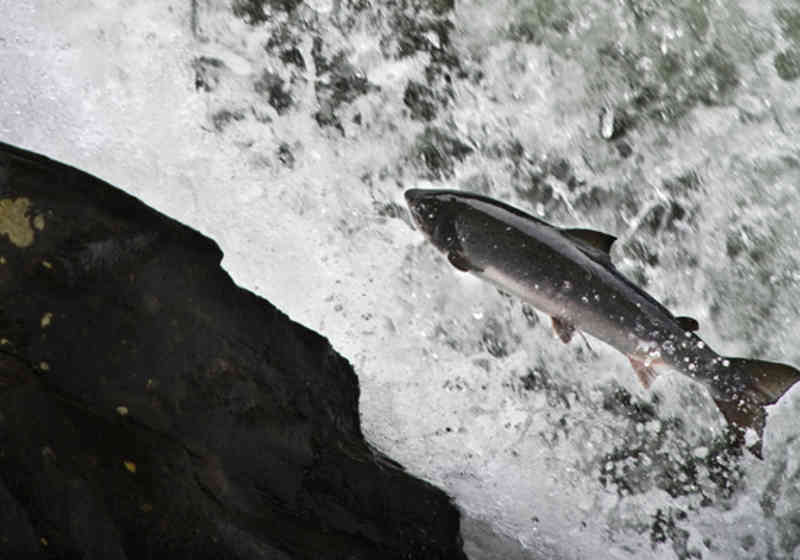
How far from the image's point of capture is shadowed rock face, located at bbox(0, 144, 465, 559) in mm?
2590

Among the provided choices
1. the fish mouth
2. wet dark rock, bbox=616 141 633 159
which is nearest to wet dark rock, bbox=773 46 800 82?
wet dark rock, bbox=616 141 633 159

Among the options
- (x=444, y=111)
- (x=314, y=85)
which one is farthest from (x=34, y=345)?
(x=444, y=111)

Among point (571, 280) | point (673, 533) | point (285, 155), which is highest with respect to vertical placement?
point (285, 155)

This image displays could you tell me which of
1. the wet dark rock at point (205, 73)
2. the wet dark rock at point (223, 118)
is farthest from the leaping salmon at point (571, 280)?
the wet dark rock at point (205, 73)

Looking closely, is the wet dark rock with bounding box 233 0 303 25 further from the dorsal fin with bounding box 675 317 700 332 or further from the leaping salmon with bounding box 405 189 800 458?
the dorsal fin with bounding box 675 317 700 332

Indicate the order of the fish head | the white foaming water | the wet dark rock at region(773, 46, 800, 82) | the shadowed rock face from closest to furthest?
the shadowed rock face → the fish head → the wet dark rock at region(773, 46, 800, 82) → the white foaming water

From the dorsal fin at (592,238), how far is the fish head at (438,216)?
0.40m

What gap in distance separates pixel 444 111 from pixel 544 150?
1.75ft

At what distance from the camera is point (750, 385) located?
109 inches

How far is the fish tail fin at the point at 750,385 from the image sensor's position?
2.74m

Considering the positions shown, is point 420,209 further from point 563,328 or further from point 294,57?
point 294,57

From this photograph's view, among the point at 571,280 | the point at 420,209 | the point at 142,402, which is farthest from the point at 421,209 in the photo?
the point at 142,402

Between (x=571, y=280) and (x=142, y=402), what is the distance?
5.28 feet

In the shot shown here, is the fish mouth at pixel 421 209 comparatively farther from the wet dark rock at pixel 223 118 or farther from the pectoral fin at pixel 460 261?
the wet dark rock at pixel 223 118
